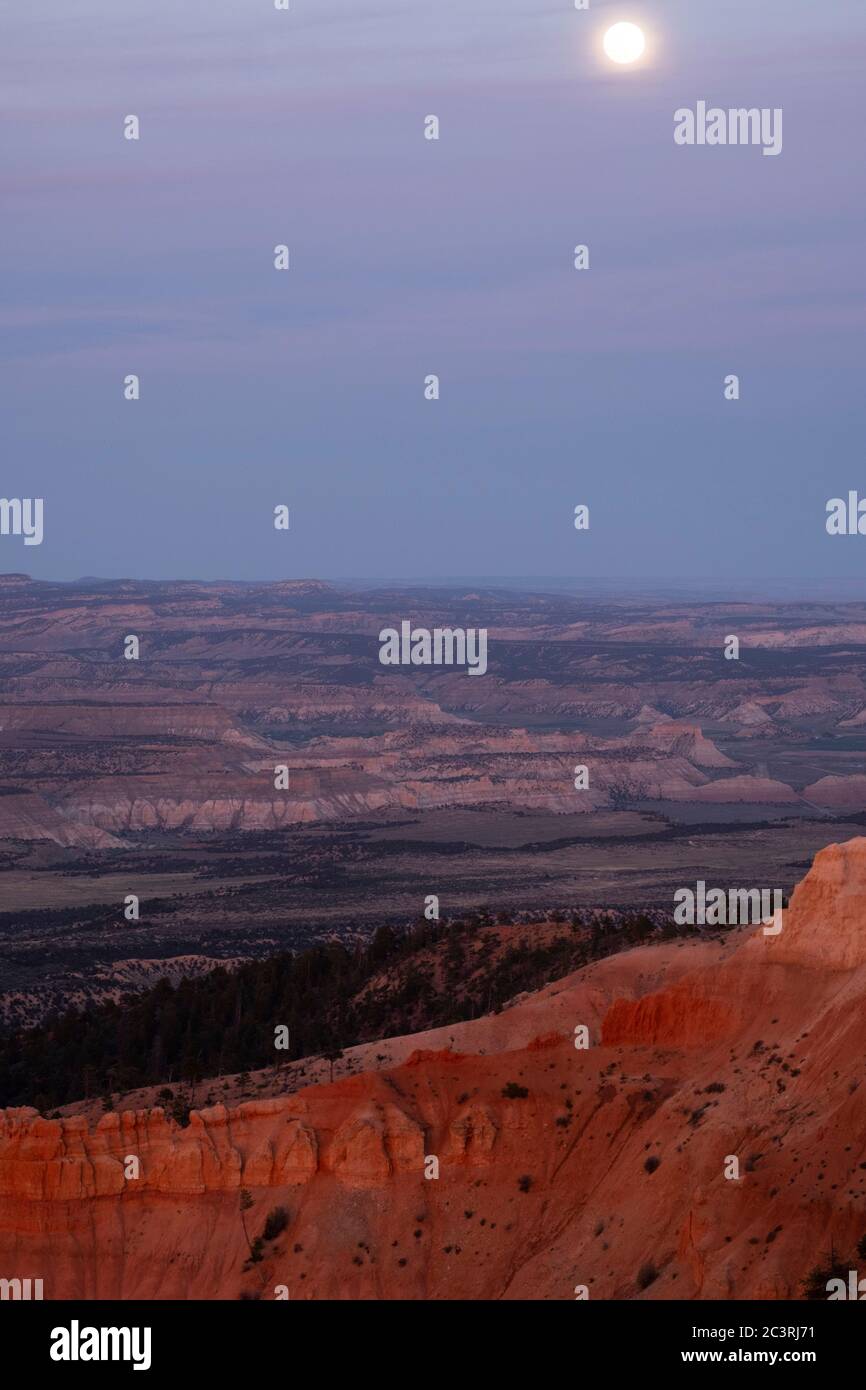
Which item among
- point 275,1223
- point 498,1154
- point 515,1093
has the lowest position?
point 275,1223

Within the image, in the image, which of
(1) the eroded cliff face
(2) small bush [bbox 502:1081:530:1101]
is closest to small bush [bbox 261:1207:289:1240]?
(1) the eroded cliff face

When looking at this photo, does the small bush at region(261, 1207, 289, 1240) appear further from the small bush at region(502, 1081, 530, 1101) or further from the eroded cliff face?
the small bush at region(502, 1081, 530, 1101)

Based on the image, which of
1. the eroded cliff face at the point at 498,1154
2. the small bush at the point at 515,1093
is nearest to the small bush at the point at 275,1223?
the eroded cliff face at the point at 498,1154

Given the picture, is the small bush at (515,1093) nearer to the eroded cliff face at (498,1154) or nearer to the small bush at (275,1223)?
the eroded cliff face at (498,1154)

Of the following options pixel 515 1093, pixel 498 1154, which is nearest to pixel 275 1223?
pixel 498 1154

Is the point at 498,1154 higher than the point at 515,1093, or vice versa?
A: the point at 515,1093

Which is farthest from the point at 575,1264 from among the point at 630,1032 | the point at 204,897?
the point at 204,897

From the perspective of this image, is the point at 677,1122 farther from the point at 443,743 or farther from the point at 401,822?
the point at 443,743

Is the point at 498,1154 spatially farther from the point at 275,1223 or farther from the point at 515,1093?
the point at 275,1223
